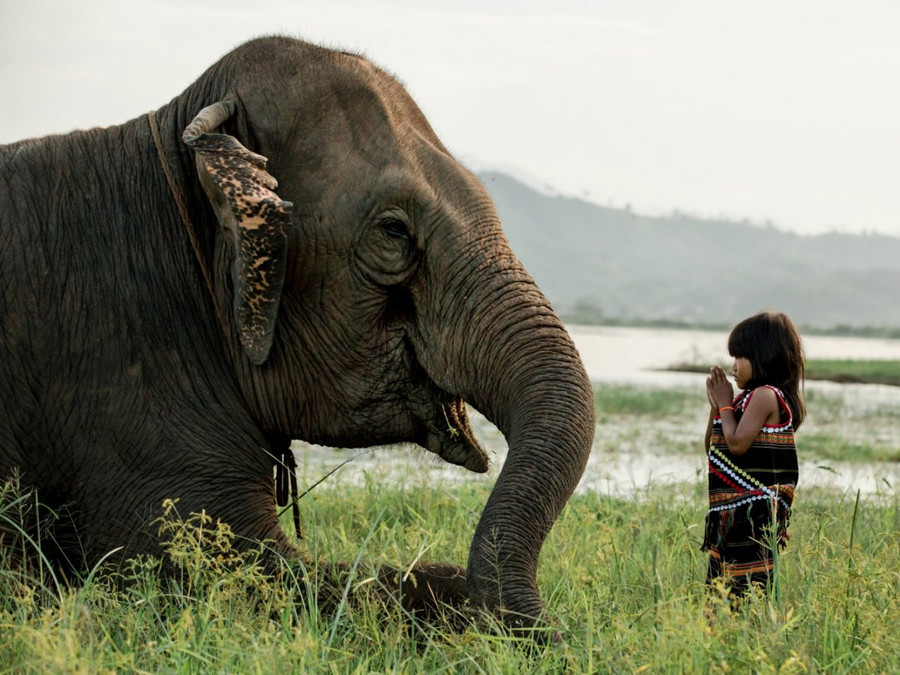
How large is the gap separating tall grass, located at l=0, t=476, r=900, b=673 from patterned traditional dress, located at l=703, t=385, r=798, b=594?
0.15 metres

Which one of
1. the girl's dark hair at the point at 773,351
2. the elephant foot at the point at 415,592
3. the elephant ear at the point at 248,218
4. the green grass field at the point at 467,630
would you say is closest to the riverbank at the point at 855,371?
the green grass field at the point at 467,630

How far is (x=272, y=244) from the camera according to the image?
4184 millimetres

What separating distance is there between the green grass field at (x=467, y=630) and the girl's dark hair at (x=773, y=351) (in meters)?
0.60

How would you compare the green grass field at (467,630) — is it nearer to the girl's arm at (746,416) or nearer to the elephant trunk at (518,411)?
the elephant trunk at (518,411)

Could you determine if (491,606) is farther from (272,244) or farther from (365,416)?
(272,244)

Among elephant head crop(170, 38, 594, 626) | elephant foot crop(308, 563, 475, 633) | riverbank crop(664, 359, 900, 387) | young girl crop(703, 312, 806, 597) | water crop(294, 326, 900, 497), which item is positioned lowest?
riverbank crop(664, 359, 900, 387)

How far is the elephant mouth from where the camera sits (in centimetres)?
450

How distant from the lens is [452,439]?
179 inches

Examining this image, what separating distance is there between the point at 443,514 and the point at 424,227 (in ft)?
9.82

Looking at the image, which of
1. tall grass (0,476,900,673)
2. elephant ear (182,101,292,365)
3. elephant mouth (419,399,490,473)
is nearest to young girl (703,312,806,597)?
tall grass (0,476,900,673)

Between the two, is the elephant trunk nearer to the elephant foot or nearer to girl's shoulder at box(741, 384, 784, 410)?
the elephant foot

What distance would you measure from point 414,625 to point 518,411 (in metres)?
0.79

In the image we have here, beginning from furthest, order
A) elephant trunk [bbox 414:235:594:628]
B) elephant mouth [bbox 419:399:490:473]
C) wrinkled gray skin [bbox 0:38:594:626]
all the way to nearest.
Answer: elephant mouth [bbox 419:399:490:473] < wrinkled gray skin [bbox 0:38:594:626] < elephant trunk [bbox 414:235:594:628]

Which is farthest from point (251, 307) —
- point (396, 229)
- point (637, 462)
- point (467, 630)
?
point (637, 462)
